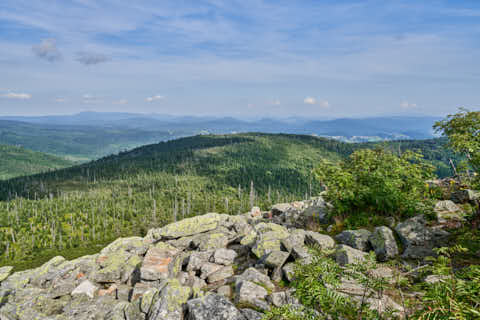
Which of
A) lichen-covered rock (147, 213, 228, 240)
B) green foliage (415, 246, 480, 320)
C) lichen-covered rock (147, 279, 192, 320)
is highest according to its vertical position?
green foliage (415, 246, 480, 320)

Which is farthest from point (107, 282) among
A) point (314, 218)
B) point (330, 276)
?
point (330, 276)

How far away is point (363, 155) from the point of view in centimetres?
2216

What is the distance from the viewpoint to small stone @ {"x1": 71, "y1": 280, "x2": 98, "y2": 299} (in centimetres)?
1764

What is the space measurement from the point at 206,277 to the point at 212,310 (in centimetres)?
627

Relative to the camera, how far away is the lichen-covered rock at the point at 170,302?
1134 centimetres

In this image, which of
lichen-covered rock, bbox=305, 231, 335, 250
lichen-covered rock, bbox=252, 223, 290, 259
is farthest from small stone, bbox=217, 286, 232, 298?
lichen-covered rock, bbox=305, 231, 335, 250

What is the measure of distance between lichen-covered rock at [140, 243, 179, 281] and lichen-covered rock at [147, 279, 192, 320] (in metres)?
4.69

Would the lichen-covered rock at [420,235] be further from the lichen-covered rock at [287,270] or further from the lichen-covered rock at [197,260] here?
the lichen-covered rock at [197,260]

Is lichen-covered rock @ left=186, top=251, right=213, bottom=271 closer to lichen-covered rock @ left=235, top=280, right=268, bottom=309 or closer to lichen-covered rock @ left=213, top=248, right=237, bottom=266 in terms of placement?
lichen-covered rock @ left=213, top=248, right=237, bottom=266

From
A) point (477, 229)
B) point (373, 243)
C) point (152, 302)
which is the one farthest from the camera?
point (373, 243)

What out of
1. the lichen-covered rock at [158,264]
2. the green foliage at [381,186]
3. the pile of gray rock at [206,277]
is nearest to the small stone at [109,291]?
the pile of gray rock at [206,277]

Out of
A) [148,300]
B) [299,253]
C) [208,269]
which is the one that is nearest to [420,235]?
[299,253]

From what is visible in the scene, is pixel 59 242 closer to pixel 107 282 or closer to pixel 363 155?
pixel 107 282

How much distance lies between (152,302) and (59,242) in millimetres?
187958
